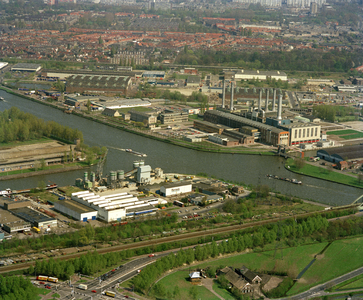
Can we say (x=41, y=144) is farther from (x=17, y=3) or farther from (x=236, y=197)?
(x=17, y=3)

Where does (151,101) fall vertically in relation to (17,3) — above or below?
below

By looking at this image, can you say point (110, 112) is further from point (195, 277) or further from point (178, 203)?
point (195, 277)

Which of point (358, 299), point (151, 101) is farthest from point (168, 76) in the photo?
point (358, 299)

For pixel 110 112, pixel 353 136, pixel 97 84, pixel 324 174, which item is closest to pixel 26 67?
pixel 97 84

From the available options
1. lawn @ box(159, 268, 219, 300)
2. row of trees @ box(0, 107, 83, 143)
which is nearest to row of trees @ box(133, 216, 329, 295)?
lawn @ box(159, 268, 219, 300)

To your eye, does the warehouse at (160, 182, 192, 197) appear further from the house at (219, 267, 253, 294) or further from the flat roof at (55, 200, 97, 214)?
the house at (219, 267, 253, 294)

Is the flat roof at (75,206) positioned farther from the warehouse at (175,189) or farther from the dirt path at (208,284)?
the dirt path at (208,284)
